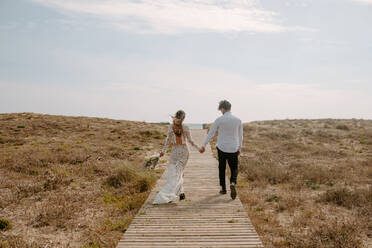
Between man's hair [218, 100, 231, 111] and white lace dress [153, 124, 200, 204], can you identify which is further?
man's hair [218, 100, 231, 111]

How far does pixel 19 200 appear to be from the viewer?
8555mm

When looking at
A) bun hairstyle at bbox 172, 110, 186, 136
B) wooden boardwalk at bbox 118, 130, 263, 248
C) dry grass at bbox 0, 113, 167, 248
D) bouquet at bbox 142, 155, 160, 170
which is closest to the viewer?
wooden boardwalk at bbox 118, 130, 263, 248

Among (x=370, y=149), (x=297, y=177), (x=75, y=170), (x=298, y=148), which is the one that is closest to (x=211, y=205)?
(x=297, y=177)

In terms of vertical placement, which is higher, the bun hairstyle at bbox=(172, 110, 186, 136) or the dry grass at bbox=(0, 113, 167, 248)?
the bun hairstyle at bbox=(172, 110, 186, 136)

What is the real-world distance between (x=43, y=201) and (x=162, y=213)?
162 inches

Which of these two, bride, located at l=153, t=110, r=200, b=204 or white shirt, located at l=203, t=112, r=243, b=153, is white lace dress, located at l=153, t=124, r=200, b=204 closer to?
bride, located at l=153, t=110, r=200, b=204

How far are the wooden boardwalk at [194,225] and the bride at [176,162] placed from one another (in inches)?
9.2

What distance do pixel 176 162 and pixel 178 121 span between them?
1083mm

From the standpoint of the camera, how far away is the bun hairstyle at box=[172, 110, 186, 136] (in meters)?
7.35

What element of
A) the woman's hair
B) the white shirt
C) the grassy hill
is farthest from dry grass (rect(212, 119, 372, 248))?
the woman's hair

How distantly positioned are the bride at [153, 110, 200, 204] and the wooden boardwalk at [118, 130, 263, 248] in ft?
0.77

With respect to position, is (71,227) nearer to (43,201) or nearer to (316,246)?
(43,201)

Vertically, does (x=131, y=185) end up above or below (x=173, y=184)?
below

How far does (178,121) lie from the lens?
7316mm
